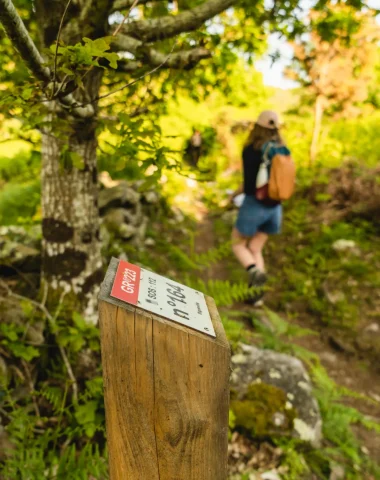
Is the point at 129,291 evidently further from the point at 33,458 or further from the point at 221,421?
the point at 33,458

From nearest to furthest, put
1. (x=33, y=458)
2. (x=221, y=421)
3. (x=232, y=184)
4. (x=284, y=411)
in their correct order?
1. (x=221, y=421)
2. (x=33, y=458)
3. (x=284, y=411)
4. (x=232, y=184)

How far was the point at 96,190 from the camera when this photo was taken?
8.87 feet

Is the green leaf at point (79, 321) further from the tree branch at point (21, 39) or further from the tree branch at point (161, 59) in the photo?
the tree branch at point (161, 59)

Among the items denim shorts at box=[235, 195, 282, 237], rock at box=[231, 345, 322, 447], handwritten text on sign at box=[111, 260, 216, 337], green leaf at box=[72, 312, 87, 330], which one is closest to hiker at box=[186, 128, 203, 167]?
denim shorts at box=[235, 195, 282, 237]

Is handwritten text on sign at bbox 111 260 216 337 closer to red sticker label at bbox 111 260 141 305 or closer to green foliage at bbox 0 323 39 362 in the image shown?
red sticker label at bbox 111 260 141 305

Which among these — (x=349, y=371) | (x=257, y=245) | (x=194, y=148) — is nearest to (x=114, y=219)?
(x=257, y=245)

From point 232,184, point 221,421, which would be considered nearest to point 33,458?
point 221,421

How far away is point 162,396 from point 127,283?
0.34m

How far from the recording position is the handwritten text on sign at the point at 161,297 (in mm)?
1031

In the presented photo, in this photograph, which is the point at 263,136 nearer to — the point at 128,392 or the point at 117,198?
the point at 117,198

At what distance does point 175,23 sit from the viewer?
2260mm

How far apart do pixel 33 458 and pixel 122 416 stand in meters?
1.21

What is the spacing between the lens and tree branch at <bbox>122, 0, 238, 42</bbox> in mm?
2236

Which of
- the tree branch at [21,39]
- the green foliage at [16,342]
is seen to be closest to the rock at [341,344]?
the green foliage at [16,342]
